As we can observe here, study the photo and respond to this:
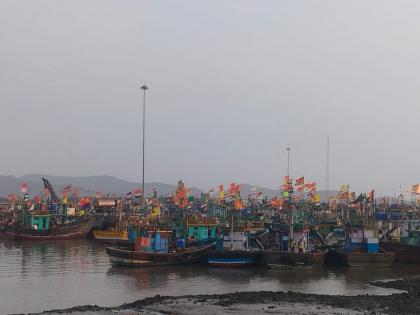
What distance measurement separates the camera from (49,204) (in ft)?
237

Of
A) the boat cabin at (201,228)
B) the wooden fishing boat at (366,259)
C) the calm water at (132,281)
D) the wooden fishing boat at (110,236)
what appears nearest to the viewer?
the calm water at (132,281)

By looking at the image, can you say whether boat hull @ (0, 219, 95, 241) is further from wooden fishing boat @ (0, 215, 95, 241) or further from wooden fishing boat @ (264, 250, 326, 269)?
wooden fishing boat @ (264, 250, 326, 269)

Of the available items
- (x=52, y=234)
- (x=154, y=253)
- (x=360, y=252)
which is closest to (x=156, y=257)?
(x=154, y=253)

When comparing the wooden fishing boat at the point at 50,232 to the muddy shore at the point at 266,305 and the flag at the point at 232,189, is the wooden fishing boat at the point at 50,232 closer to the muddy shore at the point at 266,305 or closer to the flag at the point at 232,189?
the flag at the point at 232,189

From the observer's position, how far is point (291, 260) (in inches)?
1366

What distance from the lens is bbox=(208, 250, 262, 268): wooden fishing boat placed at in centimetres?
3609

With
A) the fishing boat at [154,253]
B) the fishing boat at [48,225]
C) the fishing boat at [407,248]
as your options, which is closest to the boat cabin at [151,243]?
the fishing boat at [154,253]

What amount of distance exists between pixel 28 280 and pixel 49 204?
42.0 m

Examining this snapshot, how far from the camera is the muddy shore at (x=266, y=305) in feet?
72.5

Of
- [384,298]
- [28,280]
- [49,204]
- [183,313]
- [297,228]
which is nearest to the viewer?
[183,313]

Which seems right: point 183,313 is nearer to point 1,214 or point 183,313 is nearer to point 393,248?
point 393,248

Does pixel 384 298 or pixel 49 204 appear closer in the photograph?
pixel 384 298

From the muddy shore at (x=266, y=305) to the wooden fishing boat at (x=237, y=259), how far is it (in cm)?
980

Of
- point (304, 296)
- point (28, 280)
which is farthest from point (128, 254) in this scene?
point (304, 296)
